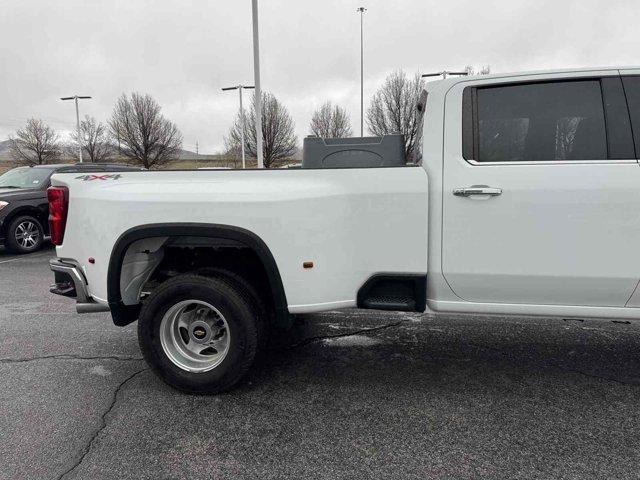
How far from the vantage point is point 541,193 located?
262 centimetres

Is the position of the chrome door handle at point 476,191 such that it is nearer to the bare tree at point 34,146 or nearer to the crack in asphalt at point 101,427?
the crack in asphalt at point 101,427

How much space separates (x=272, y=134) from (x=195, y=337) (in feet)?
95.4

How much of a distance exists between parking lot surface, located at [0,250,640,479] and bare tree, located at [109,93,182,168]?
3559 cm

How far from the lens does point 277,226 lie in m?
2.75

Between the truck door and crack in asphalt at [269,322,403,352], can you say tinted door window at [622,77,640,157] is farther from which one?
crack in asphalt at [269,322,403,352]

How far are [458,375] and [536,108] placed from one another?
191cm

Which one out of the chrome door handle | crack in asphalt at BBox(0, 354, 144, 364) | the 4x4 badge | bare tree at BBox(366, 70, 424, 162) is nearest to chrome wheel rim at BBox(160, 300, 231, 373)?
crack in asphalt at BBox(0, 354, 144, 364)

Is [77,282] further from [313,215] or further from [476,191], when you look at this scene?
[476,191]

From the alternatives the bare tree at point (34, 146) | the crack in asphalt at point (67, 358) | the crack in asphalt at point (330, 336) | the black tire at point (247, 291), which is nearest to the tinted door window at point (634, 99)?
the black tire at point (247, 291)

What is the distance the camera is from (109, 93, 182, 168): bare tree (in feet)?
121

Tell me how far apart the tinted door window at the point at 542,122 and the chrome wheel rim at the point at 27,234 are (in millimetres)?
9100

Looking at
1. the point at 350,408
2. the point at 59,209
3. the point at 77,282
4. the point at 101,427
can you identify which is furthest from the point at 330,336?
the point at 59,209

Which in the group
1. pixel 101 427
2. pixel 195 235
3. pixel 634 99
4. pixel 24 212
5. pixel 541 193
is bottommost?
pixel 101 427

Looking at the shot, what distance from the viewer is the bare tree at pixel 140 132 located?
121 ft
